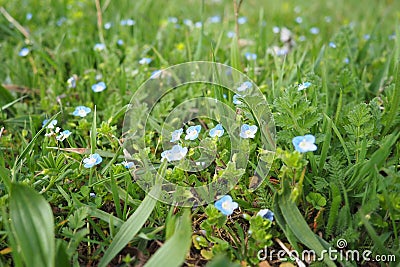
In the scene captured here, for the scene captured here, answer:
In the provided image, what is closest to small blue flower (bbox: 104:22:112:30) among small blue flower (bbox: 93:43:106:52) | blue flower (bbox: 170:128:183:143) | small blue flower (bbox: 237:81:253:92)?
small blue flower (bbox: 93:43:106:52)

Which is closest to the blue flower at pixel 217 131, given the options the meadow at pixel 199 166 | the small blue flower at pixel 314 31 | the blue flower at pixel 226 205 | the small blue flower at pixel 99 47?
the meadow at pixel 199 166

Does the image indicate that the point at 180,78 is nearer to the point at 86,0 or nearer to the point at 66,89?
the point at 66,89

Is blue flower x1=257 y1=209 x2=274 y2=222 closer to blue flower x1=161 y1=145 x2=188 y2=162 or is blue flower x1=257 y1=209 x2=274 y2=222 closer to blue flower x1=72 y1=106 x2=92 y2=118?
blue flower x1=161 y1=145 x2=188 y2=162

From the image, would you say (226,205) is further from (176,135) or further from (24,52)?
(24,52)

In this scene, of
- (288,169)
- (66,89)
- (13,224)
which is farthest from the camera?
(66,89)

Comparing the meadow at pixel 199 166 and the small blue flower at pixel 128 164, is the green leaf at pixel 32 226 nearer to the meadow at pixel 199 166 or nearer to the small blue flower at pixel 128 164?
the meadow at pixel 199 166

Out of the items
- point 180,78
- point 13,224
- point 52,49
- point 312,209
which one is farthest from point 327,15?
point 13,224

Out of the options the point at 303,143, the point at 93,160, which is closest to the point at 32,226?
the point at 93,160
